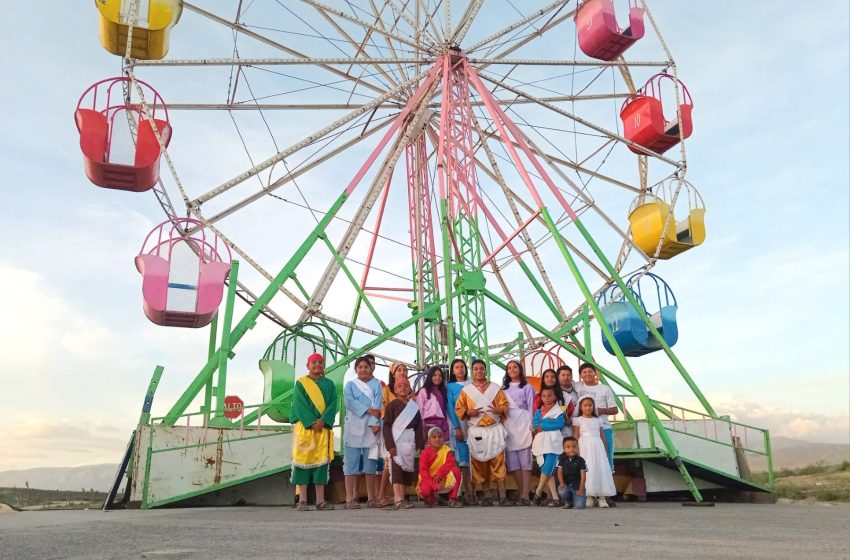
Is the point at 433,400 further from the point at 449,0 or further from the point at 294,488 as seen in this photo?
the point at 449,0

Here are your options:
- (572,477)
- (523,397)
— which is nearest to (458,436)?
(523,397)

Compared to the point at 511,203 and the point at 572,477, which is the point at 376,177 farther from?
the point at 572,477

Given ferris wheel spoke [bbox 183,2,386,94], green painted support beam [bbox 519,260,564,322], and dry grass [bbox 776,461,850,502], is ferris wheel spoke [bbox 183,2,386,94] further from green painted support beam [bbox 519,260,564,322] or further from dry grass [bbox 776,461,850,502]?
dry grass [bbox 776,461,850,502]

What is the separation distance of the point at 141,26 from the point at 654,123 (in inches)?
437

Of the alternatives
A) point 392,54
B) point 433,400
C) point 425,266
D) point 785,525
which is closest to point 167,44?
point 392,54

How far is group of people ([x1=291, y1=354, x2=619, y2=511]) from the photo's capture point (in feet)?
25.6

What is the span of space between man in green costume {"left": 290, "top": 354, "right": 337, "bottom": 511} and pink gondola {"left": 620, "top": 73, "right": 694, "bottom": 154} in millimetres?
11817

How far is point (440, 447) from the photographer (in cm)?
797

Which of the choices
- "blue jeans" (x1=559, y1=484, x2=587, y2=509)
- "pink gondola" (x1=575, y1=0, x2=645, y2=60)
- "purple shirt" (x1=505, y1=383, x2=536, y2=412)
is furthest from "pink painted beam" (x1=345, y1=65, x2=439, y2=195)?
"blue jeans" (x1=559, y1=484, x2=587, y2=509)

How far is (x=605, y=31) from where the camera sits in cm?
1594

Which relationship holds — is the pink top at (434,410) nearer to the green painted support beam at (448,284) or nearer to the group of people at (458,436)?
the group of people at (458,436)

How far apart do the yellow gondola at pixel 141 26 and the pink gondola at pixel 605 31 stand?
28.0 feet

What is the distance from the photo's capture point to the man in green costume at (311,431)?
309 inches

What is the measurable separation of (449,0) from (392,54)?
69.9 inches
